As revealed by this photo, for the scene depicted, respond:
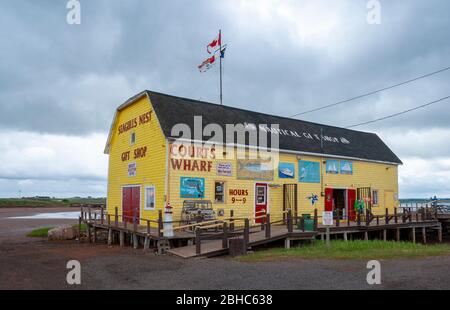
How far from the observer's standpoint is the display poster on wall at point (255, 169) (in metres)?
20.7

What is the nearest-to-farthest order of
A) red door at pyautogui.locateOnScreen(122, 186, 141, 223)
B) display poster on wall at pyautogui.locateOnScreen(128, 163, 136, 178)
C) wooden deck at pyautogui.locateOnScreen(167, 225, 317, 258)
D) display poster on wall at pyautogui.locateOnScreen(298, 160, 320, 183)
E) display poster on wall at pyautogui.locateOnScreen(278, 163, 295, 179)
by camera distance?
wooden deck at pyautogui.locateOnScreen(167, 225, 317, 258) < red door at pyautogui.locateOnScreen(122, 186, 141, 223) < display poster on wall at pyautogui.locateOnScreen(128, 163, 136, 178) < display poster on wall at pyautogui.locateOnScreen(278, 163, 295, 179) < display poster on wall at pyautogui.locateOnScreen(298, 160, 320, 183)

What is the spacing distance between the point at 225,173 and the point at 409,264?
31.7 feet

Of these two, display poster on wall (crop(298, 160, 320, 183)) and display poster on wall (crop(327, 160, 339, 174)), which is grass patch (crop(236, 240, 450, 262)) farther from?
display poster on wall (crop(327, 160, 339, 174))

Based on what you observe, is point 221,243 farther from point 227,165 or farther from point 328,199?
point 328,199

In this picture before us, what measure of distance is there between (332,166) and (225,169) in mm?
7680

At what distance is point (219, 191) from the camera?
20.0 m

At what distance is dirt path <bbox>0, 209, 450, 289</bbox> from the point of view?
10.1 meters

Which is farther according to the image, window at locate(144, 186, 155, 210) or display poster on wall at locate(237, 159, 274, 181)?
display poster on wall at locate(237, 159, 274, 181)

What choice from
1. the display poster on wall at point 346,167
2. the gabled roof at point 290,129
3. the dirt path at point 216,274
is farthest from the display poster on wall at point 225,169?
the display poster on wall at point 346,167

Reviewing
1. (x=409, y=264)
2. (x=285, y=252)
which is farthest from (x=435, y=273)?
(x=285, y=252)

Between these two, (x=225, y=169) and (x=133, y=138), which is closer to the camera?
(x=225, y=169)

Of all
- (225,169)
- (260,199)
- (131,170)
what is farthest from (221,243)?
(131,170)

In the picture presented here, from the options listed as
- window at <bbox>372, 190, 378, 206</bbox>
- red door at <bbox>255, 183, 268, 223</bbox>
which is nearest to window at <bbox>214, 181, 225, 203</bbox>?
red door at <bbox>255, 183, 268, 223</bbox>

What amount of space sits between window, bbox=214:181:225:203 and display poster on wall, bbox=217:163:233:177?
43 cm
